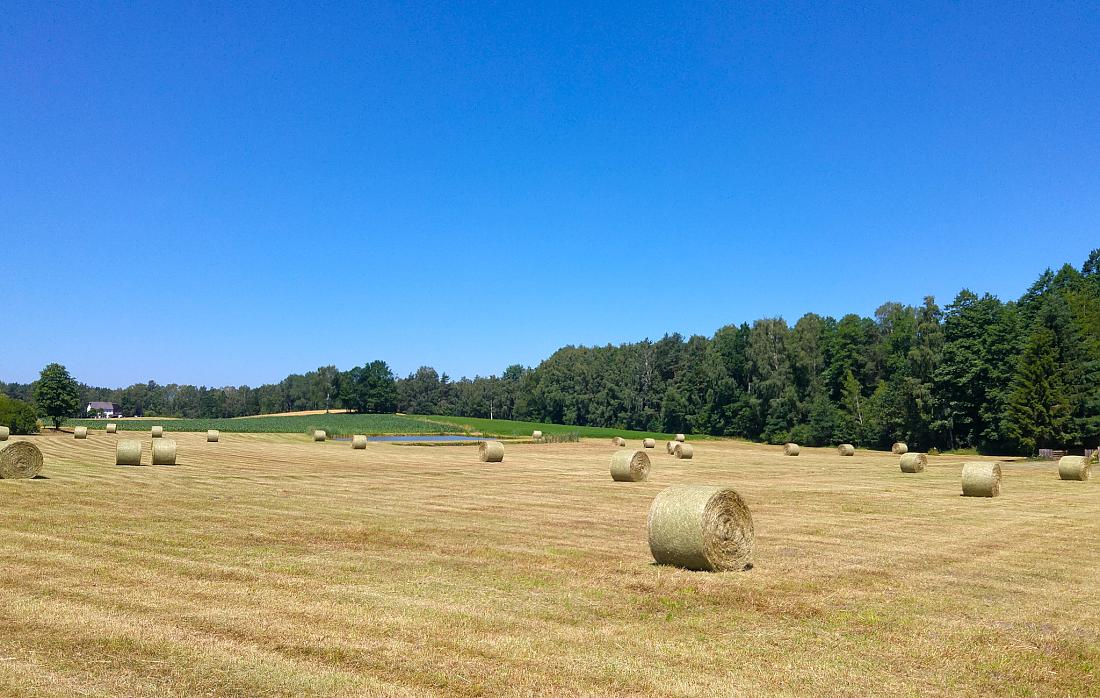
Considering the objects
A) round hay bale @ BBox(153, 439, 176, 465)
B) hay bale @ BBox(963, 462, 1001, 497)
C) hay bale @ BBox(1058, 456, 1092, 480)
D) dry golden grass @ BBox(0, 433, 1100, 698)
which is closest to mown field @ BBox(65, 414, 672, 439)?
round hay bale @ BBox(153, 439, 176, 465)

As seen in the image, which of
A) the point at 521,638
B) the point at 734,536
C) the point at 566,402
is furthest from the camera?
the point at 566,402

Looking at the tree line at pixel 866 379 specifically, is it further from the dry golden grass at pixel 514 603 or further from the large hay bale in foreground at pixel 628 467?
the dry golden grass at pixel 514 603

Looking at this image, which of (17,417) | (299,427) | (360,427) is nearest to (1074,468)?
(17,417)

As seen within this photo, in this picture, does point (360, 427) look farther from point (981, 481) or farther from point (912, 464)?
point (981, 481)

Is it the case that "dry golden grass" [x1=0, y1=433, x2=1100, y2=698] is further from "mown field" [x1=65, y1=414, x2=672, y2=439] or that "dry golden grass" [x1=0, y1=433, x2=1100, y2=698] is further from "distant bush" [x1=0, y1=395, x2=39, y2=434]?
"mown field" [x1=65, y1=414, x2=672, y2=439]

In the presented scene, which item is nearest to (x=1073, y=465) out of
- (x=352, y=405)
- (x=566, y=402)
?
(x=566, y=402)

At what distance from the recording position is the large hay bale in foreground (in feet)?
109

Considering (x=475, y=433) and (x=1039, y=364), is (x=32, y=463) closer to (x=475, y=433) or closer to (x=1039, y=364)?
(x=1039, y=364)

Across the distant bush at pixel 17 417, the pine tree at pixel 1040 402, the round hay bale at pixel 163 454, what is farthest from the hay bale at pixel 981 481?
the distant bush at pixel 17 417

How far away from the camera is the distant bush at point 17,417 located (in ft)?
220

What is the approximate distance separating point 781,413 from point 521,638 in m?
105

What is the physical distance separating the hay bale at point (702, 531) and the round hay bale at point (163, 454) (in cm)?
2781

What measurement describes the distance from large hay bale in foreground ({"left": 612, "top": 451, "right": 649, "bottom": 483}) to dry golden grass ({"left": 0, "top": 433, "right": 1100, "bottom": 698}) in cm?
1069

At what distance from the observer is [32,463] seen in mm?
27438
